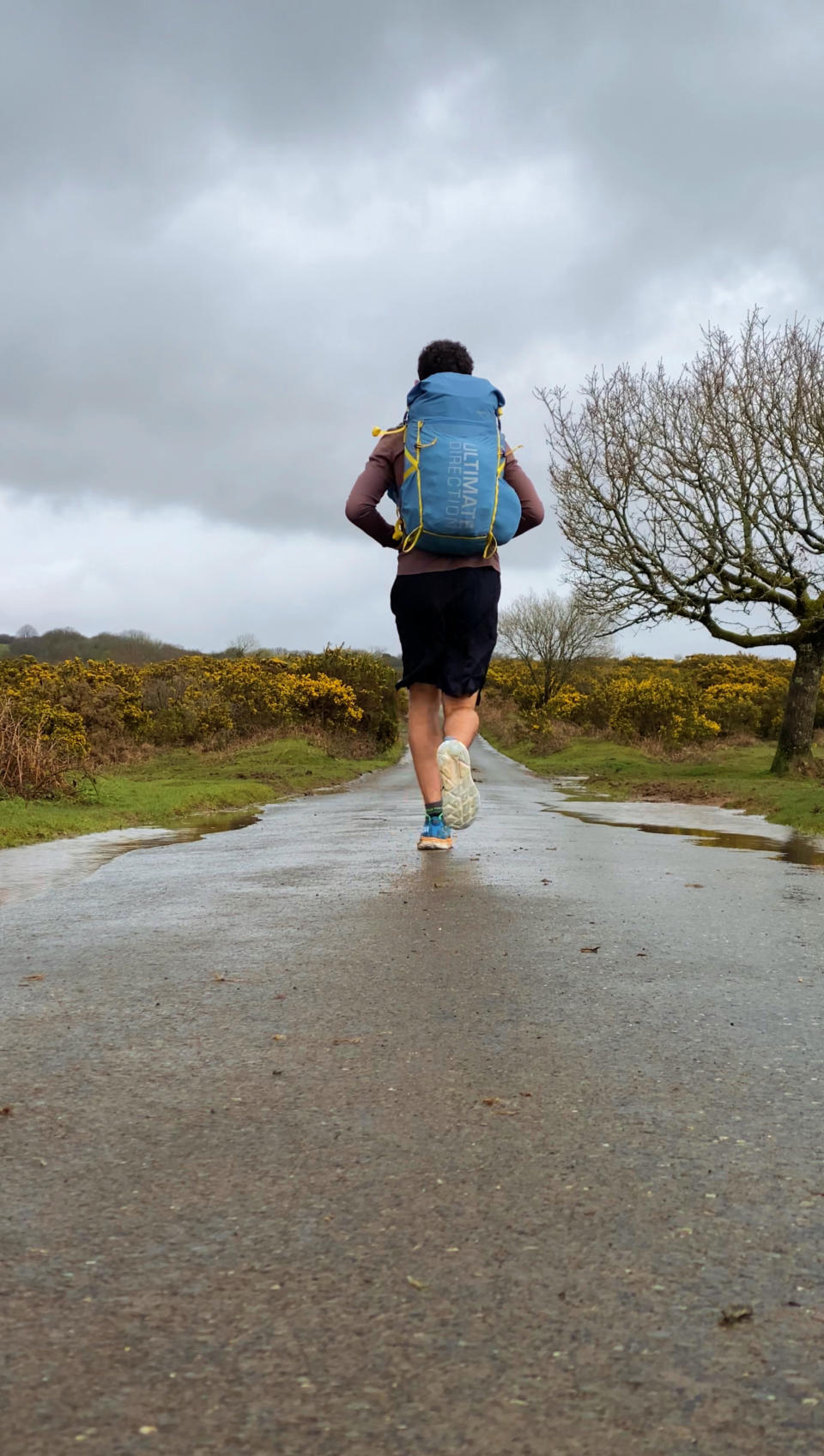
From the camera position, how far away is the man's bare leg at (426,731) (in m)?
6.42

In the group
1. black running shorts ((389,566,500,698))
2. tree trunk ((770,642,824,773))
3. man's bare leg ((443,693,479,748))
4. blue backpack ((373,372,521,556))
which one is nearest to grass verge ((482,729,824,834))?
tree trunk ((770,642,824,773))

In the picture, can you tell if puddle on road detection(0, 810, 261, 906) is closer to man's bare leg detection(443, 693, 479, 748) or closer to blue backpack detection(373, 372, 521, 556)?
man's bare leg detection(443, 693, 479, 748)

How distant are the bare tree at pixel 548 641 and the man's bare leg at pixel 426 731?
2336 inches

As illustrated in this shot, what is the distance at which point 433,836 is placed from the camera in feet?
23.2

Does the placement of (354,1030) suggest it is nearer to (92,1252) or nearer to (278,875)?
(92,1252)

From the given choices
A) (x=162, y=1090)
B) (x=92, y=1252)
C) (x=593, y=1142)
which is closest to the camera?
(x=92, y=1252)

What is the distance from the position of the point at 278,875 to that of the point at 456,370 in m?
2.97

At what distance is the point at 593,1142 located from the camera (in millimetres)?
2180

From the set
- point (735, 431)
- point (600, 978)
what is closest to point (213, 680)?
point (735, 431)

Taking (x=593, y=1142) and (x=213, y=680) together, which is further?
(x=213, y=680)

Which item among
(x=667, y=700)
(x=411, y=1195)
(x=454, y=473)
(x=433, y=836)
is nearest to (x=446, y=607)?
(x=454, y=473)

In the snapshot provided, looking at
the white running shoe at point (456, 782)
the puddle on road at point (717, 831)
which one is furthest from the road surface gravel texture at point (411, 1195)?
the puddle on road at point (717, 831)

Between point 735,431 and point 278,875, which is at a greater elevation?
point 735,431

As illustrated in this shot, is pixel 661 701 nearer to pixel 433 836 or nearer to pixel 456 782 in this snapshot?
pixel 433 836
